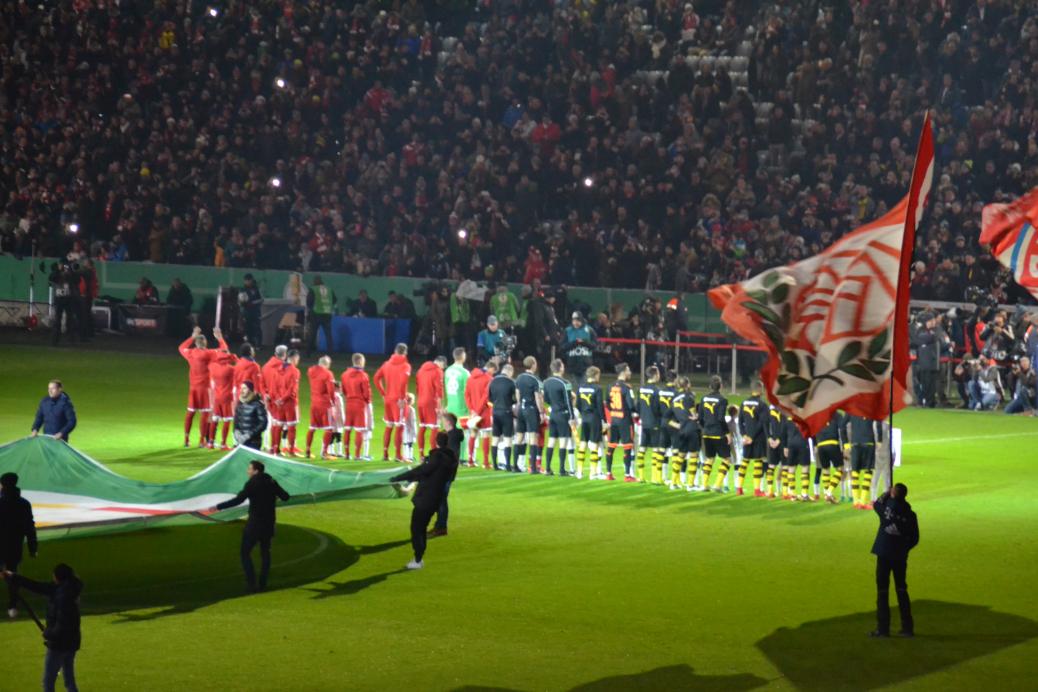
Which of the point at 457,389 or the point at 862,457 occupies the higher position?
Result: the point at 457,389

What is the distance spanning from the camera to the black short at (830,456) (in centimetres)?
2262

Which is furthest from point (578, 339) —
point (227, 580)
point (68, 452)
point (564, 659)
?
point (564, 659)

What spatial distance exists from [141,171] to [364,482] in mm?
26921

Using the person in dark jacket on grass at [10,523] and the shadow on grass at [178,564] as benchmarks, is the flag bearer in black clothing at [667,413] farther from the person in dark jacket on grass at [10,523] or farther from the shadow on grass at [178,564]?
the person in dark jacket on grass at [10,523]

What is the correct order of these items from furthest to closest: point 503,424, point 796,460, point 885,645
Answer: point 503,424 < point 796,460 < point 885,645

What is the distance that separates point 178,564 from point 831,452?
9.44 metres

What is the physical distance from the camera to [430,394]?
26438mm

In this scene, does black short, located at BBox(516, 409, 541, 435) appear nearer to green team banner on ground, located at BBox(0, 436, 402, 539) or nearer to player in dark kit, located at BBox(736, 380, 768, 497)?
player in dark kit, located at BBox(736, 380, 768, 497)

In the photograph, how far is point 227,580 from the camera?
17672 mm

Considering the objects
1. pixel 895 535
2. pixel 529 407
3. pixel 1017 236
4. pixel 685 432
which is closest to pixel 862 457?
pixel 685 432

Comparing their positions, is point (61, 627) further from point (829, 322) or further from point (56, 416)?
point (56, 416)

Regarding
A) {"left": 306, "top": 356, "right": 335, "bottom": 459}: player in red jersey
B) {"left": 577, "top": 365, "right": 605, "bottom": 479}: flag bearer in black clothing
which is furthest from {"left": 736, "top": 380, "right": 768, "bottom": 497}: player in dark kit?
{"left": 306, "top": 356, "right": 335, "bottom": 459}: player in red jersey

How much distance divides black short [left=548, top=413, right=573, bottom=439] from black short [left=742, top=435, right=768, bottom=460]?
332cm

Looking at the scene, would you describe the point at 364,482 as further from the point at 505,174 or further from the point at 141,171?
the point at 141,171
